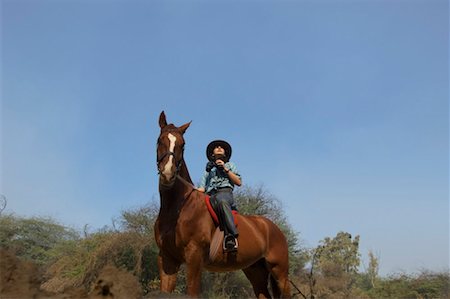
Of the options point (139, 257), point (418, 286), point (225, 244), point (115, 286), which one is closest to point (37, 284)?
point (115, 286)

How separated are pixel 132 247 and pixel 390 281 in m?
17.9

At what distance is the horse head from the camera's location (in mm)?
5750

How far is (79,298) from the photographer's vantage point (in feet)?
12.0

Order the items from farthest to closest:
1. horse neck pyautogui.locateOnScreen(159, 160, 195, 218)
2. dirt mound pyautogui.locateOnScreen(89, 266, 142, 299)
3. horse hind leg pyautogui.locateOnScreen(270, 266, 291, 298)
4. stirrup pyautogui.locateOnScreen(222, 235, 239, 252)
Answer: horse hind leg pyautogui.locateOnScreen(270, 266, 291, 298) → stirrup pyautogui.locateOnScreen(222, 235, 239, 252) → horse neck pyautogui.locateOnScreen(159, 160, 195, 218) → dirt mound pyautogui.locateOnScreen(89, 266, 142, 299)

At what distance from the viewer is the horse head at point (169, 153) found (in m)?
5.75

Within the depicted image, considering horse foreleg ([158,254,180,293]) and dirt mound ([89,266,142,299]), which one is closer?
dirt mound ([89,266,142,299])

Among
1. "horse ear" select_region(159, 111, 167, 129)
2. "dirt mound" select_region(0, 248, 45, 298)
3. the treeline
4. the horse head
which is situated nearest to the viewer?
"dirt mound" select_region(0, 248, 45, 298)

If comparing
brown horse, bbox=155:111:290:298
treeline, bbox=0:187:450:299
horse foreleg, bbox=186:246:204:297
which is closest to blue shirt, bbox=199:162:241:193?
brown horse, bbox=155:111:290:298

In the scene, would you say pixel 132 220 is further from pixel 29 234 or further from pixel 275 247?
pixel 275 247

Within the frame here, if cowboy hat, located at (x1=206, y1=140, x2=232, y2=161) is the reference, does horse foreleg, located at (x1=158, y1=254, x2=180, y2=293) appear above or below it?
below

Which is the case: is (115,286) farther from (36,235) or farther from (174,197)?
(36,235)

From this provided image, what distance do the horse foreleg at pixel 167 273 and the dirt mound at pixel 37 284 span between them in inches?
81.4

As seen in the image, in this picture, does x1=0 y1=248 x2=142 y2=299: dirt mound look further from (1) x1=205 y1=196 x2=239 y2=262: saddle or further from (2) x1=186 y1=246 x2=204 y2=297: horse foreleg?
(1) x1=205 y1=196 x2=239 y2=262: saddle

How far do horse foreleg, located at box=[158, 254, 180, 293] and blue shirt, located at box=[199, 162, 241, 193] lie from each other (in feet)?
5.28
